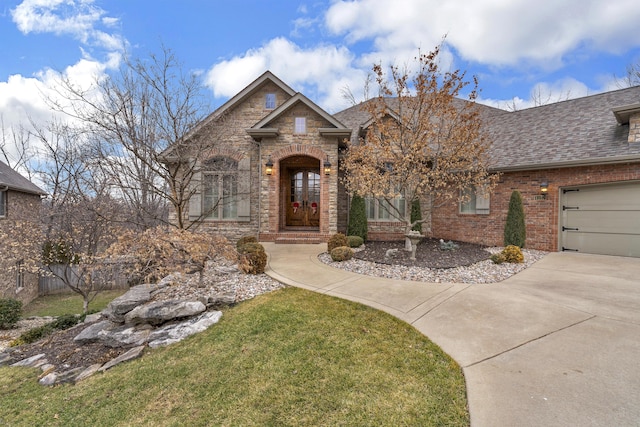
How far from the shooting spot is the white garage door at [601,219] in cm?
774

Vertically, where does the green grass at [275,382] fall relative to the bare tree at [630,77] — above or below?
below

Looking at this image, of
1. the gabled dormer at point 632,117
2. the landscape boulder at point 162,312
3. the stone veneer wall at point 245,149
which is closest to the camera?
the landscape boulder at point 162,312

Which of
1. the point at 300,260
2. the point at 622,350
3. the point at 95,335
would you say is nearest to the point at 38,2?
the point at 95,335

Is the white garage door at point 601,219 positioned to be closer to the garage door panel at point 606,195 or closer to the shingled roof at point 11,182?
the garage door panel at point 606,195

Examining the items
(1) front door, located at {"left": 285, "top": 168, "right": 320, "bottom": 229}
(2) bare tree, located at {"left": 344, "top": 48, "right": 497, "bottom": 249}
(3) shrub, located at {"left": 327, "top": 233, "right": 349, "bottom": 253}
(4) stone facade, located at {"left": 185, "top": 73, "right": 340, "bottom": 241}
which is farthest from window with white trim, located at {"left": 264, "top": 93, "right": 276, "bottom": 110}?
(3) shrub, located at {"left": 327, "top": 233, "right": 349, "bottom": 253}

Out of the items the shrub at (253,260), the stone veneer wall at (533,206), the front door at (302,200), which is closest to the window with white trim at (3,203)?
the front door at (302,200)

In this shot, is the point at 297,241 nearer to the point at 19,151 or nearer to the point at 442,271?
the point at 442,271

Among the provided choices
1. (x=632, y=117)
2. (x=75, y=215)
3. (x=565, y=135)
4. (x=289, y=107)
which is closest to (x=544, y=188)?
(x=565, y=135)

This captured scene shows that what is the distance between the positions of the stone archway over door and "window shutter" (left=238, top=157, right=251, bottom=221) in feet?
5.23

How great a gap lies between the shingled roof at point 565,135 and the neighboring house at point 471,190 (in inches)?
1.4

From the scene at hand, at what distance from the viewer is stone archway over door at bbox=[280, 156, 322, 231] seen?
11.7 metres

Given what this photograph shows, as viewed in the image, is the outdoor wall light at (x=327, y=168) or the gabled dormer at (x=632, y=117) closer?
the gabled dormer at (x=632, y=117)

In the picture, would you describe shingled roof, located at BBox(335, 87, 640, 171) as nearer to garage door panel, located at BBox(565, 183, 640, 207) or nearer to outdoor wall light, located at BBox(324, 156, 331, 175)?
garage door panel, located at BBox(565, 183, 640, 207)

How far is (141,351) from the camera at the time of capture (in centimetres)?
399
